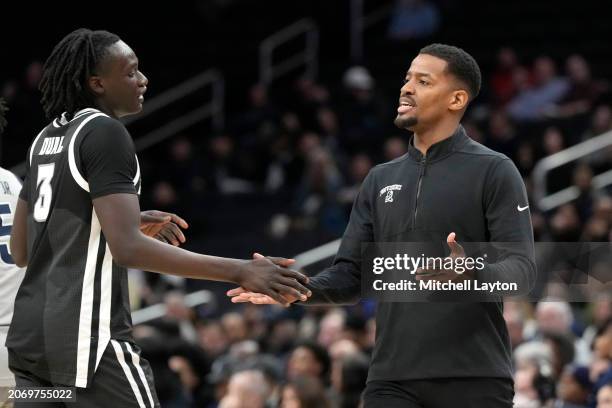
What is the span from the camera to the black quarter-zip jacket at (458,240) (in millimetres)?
4984

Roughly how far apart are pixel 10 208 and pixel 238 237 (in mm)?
10310

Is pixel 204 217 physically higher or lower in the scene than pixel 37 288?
higher

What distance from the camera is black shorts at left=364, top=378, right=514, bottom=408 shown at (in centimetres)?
494

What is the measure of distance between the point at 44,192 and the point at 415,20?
1451cm

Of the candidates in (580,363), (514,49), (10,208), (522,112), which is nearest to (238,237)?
(522,112)

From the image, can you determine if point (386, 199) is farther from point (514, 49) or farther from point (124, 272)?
point (514, 49)

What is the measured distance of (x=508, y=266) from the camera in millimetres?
4895

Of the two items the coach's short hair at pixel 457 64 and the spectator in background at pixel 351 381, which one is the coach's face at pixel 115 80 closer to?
the coach's short hair at pixel 457 64

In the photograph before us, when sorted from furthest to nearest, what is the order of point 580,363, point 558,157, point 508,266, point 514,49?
point 514,49, point 558,157, point 580,363, point 508,266

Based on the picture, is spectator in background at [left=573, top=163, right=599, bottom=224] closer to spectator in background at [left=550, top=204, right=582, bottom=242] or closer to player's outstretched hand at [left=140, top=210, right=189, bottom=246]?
spectator in background at [left=550, top=204, right=582, bottom=242]

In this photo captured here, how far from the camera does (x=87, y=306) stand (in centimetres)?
440

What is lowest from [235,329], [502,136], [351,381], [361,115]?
[351,381]

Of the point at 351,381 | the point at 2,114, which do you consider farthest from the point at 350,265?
the point at 351,381

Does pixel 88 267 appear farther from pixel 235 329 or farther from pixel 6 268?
pixel 235 329
